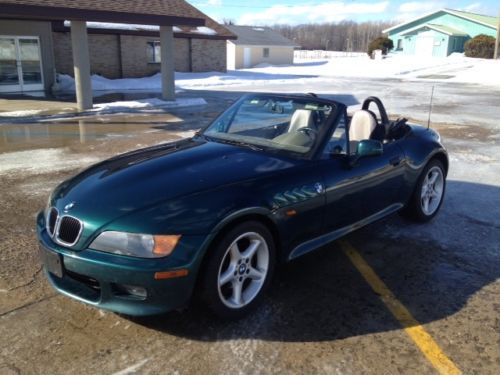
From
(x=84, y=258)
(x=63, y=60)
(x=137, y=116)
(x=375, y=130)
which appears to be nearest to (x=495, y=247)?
(x=375, y=130)

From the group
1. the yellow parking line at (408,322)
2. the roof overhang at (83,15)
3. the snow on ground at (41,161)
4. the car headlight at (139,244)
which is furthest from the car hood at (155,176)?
the roof overhang at (83,15)

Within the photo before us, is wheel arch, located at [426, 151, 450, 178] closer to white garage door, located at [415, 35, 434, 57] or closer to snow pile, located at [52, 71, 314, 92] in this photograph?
snow pile, located at [52, 71, 314, 92]

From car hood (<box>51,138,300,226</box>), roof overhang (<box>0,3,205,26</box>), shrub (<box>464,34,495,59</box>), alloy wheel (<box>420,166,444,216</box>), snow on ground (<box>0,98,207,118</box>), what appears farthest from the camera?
shrub (<box>464,34,495,59</box>)

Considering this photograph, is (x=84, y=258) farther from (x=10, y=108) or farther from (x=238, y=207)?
(x=10, y=108)

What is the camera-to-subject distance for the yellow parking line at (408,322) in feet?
9.84

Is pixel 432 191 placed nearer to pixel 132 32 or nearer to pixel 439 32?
pixel 132 32

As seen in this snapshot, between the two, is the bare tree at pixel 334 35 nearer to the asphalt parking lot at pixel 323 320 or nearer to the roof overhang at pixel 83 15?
the roof overhang at pixel 83 15

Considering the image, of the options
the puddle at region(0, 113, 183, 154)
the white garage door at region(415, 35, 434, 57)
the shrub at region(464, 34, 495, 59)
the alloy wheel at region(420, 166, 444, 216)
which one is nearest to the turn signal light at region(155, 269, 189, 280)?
the alloy wheel at region(420, 166, 444, 216)

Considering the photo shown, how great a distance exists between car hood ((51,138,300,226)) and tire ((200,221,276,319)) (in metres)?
0.41

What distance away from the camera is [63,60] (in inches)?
1009

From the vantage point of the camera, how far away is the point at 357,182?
4219mm

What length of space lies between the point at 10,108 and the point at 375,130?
14.2m

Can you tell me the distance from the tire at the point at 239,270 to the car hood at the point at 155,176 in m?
0.41

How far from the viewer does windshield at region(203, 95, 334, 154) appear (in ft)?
13.7
